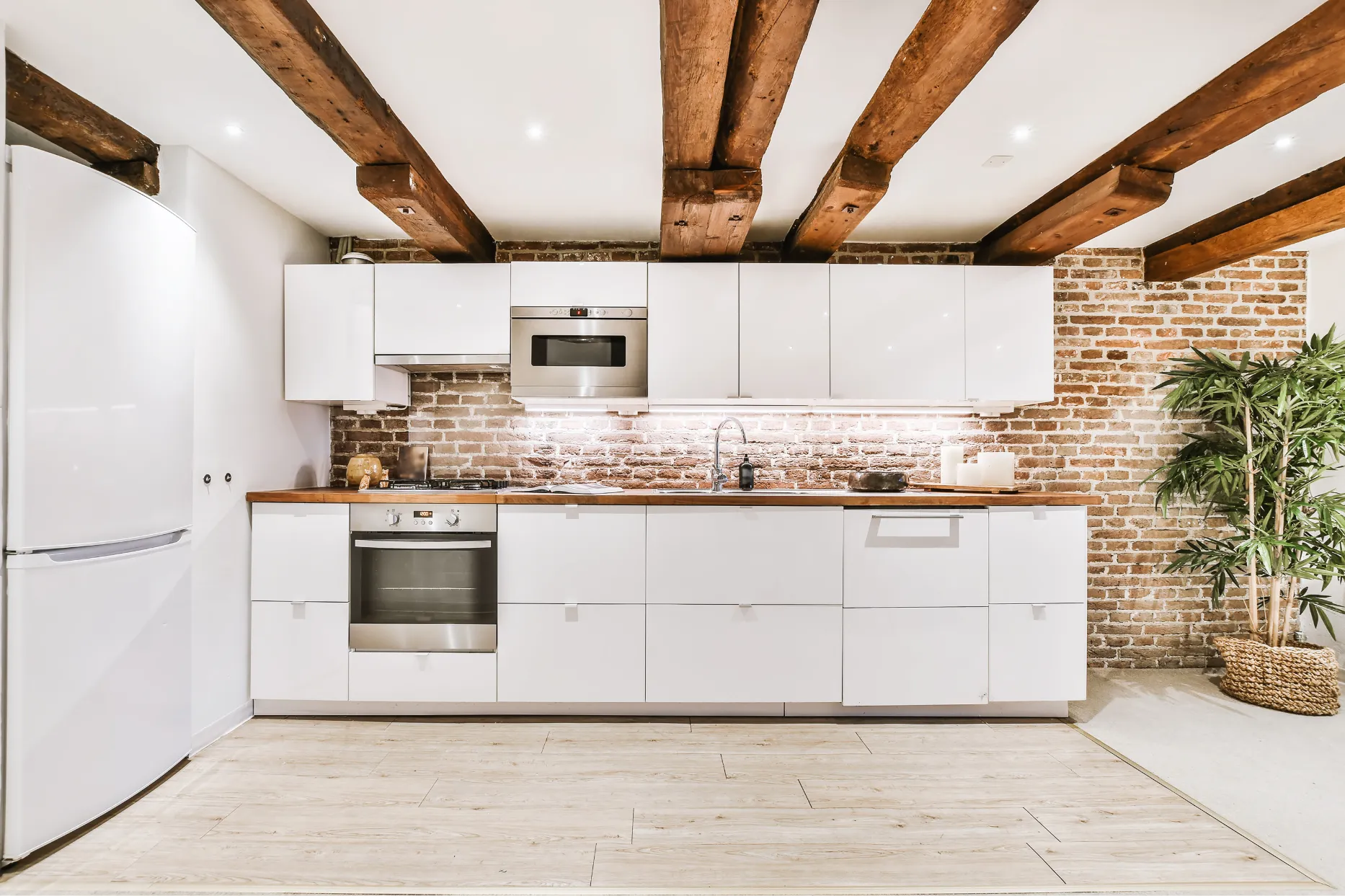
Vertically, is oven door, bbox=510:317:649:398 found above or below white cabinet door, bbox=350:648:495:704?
above

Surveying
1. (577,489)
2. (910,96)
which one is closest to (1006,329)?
(910,96)

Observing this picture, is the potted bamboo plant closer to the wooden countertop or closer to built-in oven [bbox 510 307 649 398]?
the wooden countertop

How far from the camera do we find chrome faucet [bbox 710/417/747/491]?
10.4ft

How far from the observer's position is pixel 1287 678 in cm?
291

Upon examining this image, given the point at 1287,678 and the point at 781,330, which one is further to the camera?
the point at 781,330

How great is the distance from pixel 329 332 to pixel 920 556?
3.01m

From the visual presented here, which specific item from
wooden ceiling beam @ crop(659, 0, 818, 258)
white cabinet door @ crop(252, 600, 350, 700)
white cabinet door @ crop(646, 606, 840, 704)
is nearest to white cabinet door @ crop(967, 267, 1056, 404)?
wooden ceiling beam @ crop(659, 0, 818, 258)

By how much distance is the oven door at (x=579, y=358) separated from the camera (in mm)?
3131

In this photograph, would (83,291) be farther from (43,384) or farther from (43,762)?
(43,762)

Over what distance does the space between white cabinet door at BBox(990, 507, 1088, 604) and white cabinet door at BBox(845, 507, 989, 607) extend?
0.25 ft

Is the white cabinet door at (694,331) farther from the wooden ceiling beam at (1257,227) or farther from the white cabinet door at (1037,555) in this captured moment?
the wooden ceiling beam at (1257,227)

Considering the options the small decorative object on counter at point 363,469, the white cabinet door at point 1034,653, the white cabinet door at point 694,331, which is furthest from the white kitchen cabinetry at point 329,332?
the white cabinet door at point 1034,653

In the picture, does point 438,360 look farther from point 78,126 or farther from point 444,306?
point 78,126

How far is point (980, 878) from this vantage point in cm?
175
